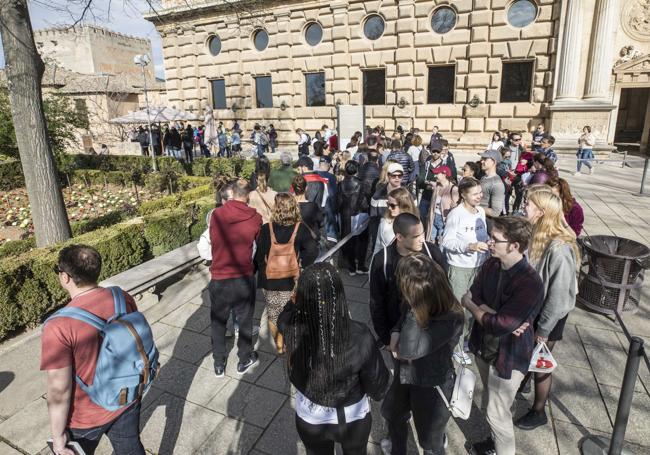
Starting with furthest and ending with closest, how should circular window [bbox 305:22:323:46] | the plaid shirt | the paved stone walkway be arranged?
circular window [bbox 305:22:323:46] → the paved stone walkway → the plaid shirt

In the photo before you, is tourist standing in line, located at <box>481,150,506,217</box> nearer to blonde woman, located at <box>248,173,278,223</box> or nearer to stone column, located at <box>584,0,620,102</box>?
blonde woman, located at <box>248,173,278,223</box>

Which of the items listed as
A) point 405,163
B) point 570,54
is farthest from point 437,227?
point 570,54

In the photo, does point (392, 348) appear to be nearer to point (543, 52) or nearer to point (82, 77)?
point (543, 52)

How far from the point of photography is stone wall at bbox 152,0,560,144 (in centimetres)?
1808

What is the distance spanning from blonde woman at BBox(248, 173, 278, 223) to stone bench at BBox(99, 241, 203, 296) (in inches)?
71.4

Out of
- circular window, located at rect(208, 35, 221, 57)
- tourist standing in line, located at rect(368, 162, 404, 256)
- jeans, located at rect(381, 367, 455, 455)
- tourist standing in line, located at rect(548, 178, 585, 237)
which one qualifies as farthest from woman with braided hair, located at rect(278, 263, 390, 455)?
circular window, located at rect(208, 35, 221, 57)

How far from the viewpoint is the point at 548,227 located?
3.16 metres

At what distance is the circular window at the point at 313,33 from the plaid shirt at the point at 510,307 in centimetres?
2207

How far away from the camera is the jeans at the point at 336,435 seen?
2.24m

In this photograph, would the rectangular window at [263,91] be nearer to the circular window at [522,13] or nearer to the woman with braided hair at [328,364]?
the circular window at [522,13]

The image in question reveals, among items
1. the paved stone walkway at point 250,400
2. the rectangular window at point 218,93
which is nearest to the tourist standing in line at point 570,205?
the paved stone walkway at point 250,400

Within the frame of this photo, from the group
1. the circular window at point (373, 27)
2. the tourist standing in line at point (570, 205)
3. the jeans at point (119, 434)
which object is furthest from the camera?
the circular window at point (373, 27)

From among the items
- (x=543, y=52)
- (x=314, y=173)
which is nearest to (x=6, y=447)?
(x=314, y=173)

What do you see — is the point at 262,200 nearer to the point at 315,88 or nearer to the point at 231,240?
the point at 231,240
